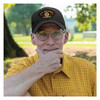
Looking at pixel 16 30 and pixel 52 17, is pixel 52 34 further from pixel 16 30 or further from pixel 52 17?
pixel 16 30

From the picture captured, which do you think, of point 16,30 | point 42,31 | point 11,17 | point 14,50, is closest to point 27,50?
point 14,50

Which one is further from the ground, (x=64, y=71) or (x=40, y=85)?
(x=64, y=71)

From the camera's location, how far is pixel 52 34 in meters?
1.74

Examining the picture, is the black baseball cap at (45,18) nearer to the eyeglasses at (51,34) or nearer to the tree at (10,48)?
the eyeglasses at (51,34)

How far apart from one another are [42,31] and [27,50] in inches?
227

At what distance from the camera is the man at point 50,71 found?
1.56 meters

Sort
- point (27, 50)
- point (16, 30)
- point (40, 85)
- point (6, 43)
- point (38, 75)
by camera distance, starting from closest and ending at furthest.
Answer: point (38, 75) → point (40, 85) → point (6, 43) → point (27, 50) → point (16, 30)

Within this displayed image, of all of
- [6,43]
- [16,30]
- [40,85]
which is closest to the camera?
[40,85]

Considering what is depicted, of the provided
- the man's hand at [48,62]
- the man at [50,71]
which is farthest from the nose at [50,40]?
the man's hand at [48,62]

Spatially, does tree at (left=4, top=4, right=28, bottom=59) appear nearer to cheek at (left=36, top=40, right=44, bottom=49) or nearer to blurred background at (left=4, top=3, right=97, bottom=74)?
blurred background at (left=4, top=3, right=97, bottom=74)

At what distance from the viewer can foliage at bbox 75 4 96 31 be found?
6732 mm

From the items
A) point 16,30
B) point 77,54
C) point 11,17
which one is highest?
point 11,17

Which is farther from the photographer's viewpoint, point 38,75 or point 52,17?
point 52,17

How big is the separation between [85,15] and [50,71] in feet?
19.8
